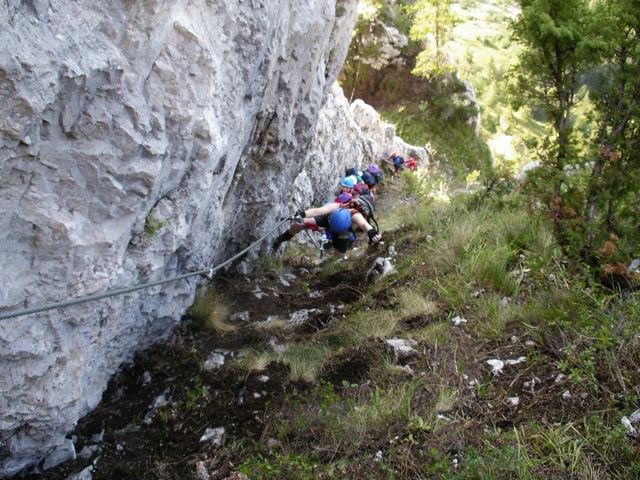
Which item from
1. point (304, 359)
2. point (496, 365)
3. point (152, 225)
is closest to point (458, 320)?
point (496, 365)

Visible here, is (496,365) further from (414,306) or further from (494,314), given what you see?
(414,306)

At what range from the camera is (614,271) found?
4324mm

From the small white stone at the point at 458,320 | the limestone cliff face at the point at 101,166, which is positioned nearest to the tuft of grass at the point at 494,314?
the small white stone at the point at 458,320

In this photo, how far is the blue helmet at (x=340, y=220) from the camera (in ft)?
21.7

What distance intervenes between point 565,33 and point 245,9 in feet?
10.6

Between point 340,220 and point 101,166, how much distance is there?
13.7ft

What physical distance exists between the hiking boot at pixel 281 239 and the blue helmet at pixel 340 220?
808 millimetres

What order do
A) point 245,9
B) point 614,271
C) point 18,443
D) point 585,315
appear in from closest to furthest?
point 18,443, point 245,9, point 585,315, point 614,271

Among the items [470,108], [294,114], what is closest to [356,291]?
[294,114]

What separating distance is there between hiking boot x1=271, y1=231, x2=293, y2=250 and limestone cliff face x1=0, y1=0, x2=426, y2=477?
2.61 m

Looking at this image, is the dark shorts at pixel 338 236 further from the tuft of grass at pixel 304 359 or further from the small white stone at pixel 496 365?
the small white stone at pixel 496 365

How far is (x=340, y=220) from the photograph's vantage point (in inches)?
260

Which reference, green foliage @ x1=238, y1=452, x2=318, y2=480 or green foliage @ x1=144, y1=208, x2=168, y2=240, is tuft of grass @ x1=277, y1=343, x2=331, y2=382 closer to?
green foliage @ x1=238, y1=452, x2=318, y2=480

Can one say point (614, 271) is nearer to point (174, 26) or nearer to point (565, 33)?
point (565, 33)
